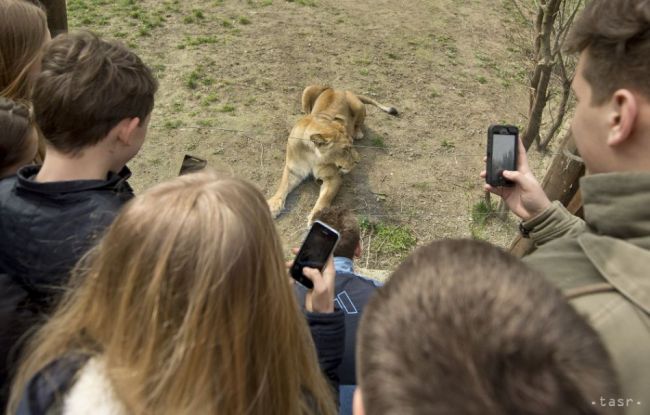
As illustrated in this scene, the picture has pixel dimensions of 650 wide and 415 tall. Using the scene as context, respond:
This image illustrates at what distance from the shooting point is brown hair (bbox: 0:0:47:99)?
8.50 feet

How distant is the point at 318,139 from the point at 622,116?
4.80 metres

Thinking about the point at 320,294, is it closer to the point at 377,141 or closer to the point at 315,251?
the point at 315,251

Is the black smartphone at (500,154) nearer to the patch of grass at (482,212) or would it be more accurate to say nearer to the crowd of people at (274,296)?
the crowd of people at (274,296)

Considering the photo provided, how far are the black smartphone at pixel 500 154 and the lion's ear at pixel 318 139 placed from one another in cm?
360

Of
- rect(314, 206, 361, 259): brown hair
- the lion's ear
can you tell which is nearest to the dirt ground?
the lion's ear

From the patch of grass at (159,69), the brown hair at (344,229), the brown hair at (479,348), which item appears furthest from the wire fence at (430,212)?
the brown hair at (479,348)

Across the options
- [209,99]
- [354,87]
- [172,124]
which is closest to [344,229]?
[172,124]

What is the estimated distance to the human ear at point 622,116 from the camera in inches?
51.8

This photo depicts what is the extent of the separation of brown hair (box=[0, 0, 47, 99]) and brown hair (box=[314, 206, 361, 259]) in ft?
6.12

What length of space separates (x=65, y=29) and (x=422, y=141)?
418cm

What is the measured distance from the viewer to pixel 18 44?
2.62 meters

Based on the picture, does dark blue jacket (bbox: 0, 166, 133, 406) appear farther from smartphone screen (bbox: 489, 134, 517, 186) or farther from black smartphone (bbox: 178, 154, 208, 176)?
smartphone screen (bbox: 489, 134, 517, 186)

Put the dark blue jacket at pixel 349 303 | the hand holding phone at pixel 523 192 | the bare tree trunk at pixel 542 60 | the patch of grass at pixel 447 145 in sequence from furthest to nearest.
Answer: the patch of grass at pixel 447 145, the bare tree trunk at pixel 542 60, the dark blue jacket at pixel 349 303, the hand holding phone at pixel 523 192

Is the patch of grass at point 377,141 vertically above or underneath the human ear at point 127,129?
underneath
